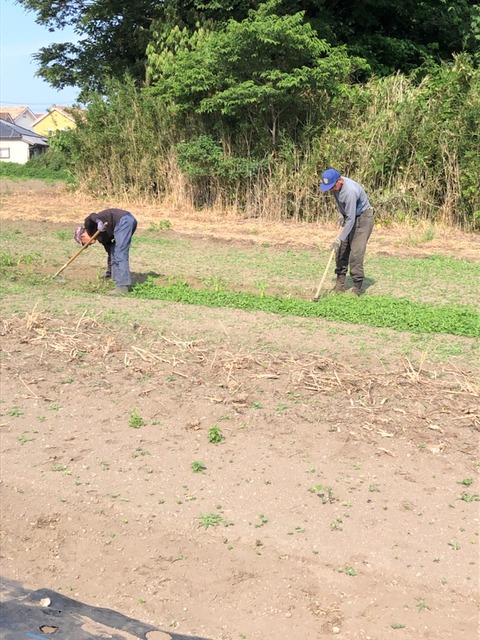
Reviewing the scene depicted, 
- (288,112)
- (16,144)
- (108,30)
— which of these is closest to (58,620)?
(288,112)

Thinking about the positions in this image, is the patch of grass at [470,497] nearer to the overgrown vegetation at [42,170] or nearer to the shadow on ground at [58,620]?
the shadow on ground at [58,620]

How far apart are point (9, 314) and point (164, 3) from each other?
15.8 metres

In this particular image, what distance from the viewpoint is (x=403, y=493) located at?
465 centimetres

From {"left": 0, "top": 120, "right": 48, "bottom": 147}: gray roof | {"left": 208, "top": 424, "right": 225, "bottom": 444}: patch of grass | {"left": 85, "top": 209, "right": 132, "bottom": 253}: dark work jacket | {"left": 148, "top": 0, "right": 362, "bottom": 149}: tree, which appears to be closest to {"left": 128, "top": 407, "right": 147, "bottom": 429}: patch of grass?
{"left": 208, "top": 424, "right": 225, "bottom": 444}: patch of grass

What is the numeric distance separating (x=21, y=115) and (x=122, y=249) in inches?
3440

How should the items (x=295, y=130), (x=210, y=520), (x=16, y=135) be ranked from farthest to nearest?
(x=16, y=135), (x=295, y=130), (x=210, y=520)

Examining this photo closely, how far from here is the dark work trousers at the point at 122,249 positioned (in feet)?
30.9

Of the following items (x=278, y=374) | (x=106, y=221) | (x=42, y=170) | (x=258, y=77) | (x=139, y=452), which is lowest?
(x=139, y=452)

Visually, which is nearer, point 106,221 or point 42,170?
point 106,221

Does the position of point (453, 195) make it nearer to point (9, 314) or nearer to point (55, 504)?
point (9, 314)

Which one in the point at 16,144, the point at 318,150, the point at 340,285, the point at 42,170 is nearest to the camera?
the point at 340,285

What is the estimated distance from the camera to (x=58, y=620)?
11.5 ft

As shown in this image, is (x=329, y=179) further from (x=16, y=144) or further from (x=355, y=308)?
(x=16, y=144)

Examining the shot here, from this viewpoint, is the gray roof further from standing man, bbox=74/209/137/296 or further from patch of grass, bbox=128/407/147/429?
patch of grass, bbox=128/407/147/429
